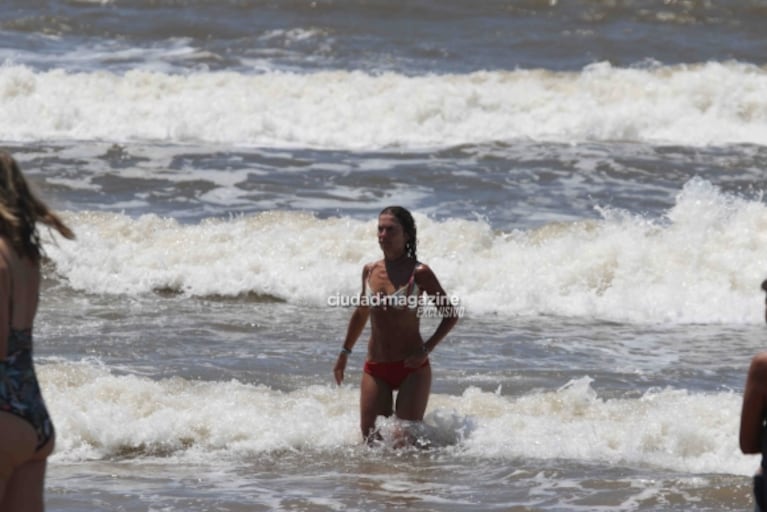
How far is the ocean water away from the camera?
8031mm

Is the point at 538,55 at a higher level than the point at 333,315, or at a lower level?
higher

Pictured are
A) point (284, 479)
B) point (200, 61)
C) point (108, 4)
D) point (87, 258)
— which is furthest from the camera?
point (108, 4)

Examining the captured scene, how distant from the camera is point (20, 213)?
4.07 meters

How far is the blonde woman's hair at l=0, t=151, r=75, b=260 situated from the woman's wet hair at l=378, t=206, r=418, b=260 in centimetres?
369

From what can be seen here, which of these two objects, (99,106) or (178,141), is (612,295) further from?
(99,106)

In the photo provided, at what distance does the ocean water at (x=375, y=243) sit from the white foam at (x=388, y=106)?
6 centimetres

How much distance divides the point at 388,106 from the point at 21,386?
18189mm

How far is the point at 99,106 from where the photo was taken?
22109 mm

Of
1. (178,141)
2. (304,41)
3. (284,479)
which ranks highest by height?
(304,41)

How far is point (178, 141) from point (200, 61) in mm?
4186

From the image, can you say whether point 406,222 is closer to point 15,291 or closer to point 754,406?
point 754,406

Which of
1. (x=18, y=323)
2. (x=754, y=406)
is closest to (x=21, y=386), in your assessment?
(x=18, y=323)

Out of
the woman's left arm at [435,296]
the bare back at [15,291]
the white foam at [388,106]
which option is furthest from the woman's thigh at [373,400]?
the white foam at [388,106]

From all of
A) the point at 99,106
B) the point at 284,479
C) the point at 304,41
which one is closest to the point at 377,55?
the point at 304,41
